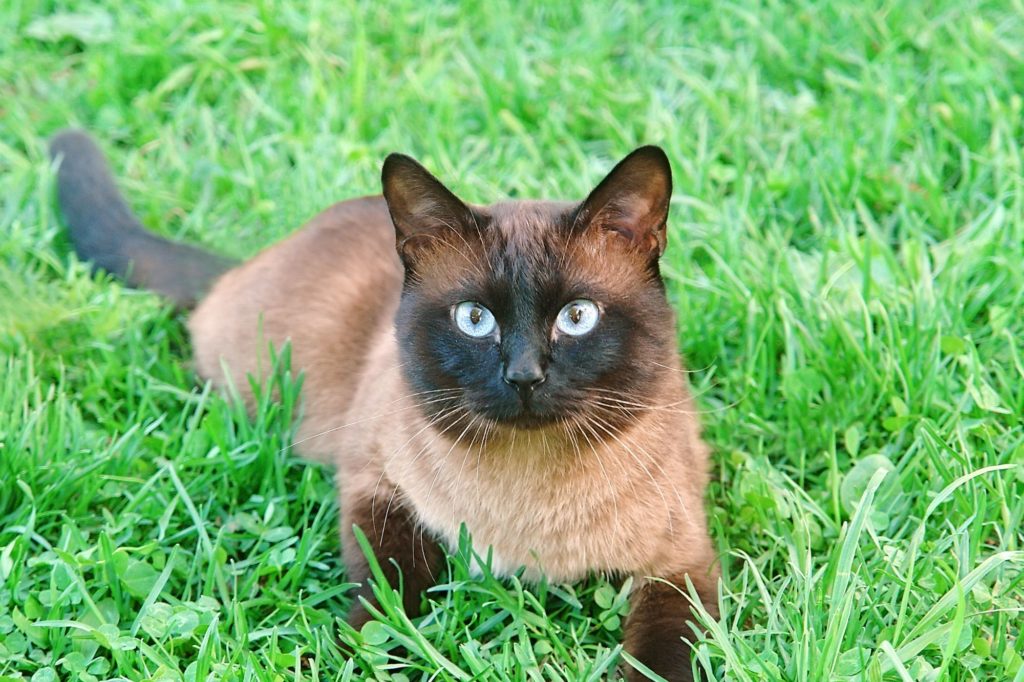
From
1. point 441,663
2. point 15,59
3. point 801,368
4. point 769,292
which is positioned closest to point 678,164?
point 769,292

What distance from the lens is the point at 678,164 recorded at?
3.78 metres

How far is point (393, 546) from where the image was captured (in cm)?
265

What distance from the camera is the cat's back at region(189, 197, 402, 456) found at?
10.2 ft

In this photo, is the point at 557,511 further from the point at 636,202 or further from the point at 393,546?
the point at 636,202

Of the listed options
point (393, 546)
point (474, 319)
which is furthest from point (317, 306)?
point (474, 319)

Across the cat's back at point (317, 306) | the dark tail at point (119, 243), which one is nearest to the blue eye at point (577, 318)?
the cat's back at point (317, 306)

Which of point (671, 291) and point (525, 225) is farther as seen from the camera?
point (671, 291)

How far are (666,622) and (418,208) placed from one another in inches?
40.0

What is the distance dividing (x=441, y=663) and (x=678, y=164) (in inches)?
79.9

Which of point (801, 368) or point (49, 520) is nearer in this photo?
point (49, 520)

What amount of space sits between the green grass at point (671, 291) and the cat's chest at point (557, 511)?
0.33 feet

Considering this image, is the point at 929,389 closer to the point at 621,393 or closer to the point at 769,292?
the point at 769,292

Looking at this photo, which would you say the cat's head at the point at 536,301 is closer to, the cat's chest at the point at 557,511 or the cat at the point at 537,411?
the cat at the point at 537,411

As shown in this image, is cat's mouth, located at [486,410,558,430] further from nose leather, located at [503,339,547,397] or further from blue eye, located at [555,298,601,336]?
blue eye, located at [555,298,601,336]
